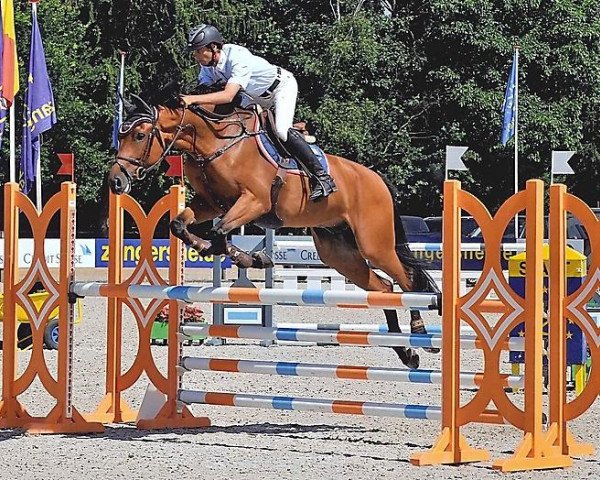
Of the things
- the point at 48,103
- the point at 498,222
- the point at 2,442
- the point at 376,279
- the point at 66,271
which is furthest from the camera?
the point at 48,103

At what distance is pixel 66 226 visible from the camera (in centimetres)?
766

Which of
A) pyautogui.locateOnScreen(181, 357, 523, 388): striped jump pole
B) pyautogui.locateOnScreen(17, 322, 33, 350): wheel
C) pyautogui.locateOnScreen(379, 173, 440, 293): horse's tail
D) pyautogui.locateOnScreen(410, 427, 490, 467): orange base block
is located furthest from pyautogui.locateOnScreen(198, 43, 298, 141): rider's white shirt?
pyautogui.locateOnScreen(17, 322, 33, 350): wheel

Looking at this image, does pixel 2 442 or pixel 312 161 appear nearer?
pixel 2 442

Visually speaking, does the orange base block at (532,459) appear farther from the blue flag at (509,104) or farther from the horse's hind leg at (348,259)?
the blue flag at (509,104)

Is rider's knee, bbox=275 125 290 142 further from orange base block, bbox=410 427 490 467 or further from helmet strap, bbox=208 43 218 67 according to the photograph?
orange base block, bbox=410 427 490 467

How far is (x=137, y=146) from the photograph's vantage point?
23.4 feet

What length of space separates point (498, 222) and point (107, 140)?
1057 inches

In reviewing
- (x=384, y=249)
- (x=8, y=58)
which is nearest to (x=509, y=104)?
(x=8, y=58)

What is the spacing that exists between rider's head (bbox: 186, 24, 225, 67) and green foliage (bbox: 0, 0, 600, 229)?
2282 centimetres

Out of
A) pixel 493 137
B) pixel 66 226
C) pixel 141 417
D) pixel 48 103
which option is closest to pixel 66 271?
pixel 66 226

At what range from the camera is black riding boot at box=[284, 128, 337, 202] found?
778 cm

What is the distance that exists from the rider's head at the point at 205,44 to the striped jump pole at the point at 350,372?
73.3 inches

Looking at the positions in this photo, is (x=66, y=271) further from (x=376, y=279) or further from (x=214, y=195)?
(x=376, y=279)

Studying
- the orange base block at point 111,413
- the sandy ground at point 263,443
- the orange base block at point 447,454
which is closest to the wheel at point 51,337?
the sandy ground at point 263,443
